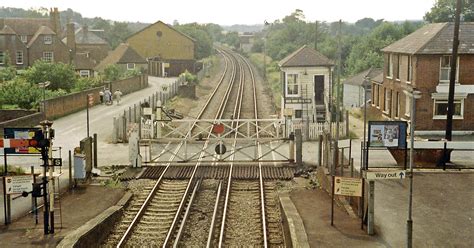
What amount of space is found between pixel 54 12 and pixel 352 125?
47301mm

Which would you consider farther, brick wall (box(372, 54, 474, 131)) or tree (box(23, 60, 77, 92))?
tree (box(23, 60, 77, 92))

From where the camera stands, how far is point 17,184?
44.8ft

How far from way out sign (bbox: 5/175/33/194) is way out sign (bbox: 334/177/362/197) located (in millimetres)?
6840

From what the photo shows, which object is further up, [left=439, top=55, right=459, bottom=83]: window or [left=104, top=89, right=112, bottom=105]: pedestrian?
[left=439, top=55, right=459, bottom=83]: window

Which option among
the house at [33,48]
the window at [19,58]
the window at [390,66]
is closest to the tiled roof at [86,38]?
the house at [33,48]

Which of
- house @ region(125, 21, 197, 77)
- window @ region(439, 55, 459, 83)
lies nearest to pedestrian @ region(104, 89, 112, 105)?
window @ region(439, 55, 459, 83)

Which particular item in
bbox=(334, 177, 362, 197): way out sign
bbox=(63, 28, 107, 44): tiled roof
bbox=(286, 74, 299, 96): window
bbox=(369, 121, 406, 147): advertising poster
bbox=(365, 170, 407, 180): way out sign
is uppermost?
bbox=(63, 28, 107, 44): tiled roof

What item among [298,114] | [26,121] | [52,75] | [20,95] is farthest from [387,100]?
[52,75]

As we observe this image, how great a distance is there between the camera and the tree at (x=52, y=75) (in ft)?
126

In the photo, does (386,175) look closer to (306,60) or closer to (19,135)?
(19,135)

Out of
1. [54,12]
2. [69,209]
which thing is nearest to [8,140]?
[69,209]

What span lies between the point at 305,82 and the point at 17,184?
833 inches

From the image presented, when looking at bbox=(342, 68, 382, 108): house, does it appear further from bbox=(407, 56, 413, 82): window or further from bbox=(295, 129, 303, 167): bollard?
bbox=(295, 129, 303, 167): bollard

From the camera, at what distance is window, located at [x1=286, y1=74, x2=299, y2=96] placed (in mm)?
32750
